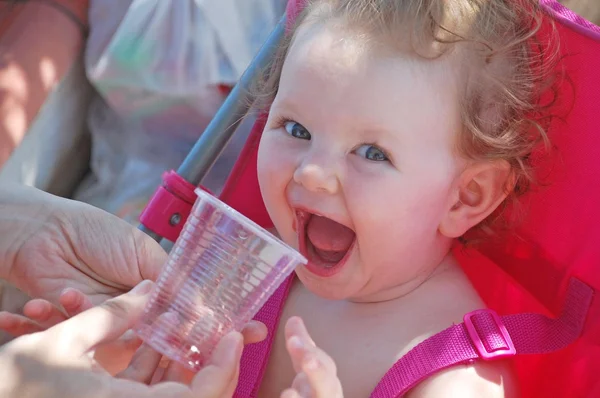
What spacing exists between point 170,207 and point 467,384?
0.66m

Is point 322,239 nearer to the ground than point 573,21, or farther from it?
nearer to the ground

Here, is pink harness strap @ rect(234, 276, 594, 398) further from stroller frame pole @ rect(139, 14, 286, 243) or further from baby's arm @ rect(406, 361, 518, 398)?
stroller frame pole @ rect(139, 14, 286, 243)

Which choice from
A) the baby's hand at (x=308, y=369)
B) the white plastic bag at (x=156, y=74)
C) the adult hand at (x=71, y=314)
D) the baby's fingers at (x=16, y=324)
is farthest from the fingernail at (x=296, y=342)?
the white plastic bag at (x=156, y=74)

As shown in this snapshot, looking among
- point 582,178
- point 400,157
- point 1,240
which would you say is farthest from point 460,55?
point 1,240

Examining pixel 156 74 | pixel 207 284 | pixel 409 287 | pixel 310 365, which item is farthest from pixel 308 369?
pixel 156 74

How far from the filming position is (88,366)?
0.90 metres

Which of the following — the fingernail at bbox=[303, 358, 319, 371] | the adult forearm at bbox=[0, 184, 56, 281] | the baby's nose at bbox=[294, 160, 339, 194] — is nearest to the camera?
the fingernail at bbox=[303, 358, 319, 371]

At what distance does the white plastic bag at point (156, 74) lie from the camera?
2064 millimetres

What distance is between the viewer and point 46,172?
7.20 ft

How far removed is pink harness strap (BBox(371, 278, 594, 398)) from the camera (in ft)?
4.10

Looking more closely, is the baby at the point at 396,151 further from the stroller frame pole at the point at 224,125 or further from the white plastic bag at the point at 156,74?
the white plastic bag at the point at 156,74

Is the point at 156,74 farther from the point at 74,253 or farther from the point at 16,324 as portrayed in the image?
the point at 16,324

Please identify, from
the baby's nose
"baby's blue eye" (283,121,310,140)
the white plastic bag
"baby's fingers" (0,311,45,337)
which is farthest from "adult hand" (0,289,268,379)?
the white plastic bag

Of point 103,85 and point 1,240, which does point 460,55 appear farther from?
point 103,85
